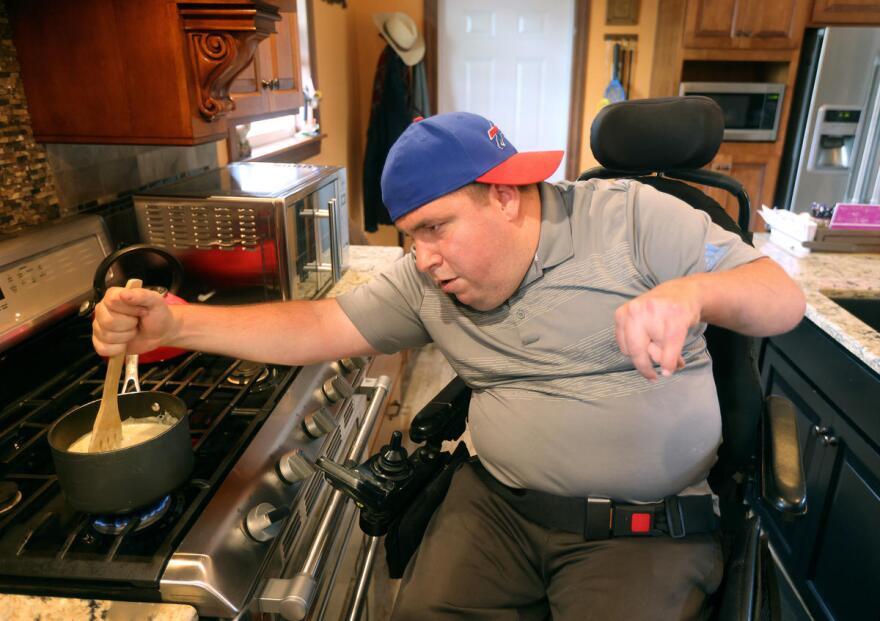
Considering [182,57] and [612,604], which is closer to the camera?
[612,604]

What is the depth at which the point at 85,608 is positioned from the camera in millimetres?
776

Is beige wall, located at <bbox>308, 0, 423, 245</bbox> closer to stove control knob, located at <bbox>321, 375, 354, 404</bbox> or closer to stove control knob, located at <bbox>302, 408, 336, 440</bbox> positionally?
stove control knob, located at <bbox>321, 375, 354, 404</bbox>

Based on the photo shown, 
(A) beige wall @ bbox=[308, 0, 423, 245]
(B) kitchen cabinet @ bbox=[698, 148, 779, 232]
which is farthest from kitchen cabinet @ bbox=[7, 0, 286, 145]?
(B) kitchen cabinet @ bbox=[698, 148, 779, 232]

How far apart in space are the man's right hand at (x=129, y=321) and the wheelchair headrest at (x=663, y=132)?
3.15 feet

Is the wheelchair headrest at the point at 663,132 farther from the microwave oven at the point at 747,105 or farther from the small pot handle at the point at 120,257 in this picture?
the microwave oven at the point at 747,105

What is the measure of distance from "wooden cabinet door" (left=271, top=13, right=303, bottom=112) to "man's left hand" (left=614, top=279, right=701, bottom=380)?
1442 millimetres

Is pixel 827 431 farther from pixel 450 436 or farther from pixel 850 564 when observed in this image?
pixel 450 436

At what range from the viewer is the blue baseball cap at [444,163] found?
1048mm

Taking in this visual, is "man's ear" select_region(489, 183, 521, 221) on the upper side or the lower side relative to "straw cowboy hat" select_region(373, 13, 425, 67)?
lower

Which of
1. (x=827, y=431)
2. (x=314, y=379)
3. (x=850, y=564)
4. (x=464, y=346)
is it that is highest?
(x=464, y=346)

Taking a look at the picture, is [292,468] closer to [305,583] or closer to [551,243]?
[305,583]

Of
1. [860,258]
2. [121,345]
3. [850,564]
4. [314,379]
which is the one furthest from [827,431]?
[121,345]

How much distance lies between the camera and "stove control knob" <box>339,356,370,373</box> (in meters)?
1.45

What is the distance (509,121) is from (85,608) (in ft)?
12.6
